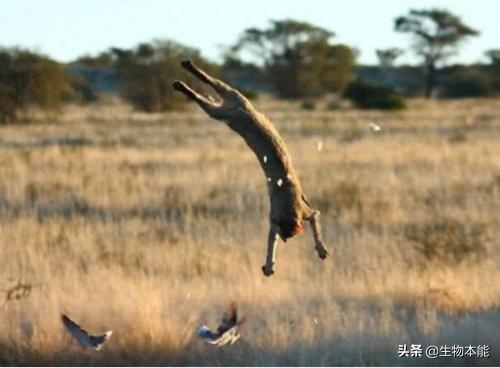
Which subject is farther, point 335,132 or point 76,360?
point 335,132

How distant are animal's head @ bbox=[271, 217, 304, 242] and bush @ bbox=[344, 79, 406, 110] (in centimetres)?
1971

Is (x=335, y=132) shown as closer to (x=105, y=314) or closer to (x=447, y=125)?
(x=447, y=125)

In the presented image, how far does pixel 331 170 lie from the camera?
18.6 metres

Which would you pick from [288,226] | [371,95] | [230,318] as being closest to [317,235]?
[288,226]

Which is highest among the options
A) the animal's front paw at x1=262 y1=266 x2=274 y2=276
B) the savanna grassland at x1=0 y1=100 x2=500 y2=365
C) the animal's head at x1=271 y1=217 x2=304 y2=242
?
the animal's head at x1=271 y1=217 x2=304 y2=242

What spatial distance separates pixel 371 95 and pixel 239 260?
19.0 m

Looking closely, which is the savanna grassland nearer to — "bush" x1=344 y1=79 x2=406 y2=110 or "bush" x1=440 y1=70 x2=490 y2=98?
"bush" x1=344 y1=79 x2=406 y2=110

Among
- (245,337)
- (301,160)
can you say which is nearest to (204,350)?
(245,337)

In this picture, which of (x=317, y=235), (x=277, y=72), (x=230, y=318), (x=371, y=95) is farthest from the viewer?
(x=371, y=95)

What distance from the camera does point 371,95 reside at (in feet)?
88.7

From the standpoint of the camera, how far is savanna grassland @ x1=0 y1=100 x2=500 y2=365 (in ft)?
18.7

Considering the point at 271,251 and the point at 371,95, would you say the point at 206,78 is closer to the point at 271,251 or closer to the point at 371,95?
the point at 271,251

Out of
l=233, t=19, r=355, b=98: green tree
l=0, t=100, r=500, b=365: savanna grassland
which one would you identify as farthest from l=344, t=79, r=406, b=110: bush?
l=233, t=19, r=355, b=98: green tree

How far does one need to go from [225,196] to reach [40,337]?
28.6 ft
